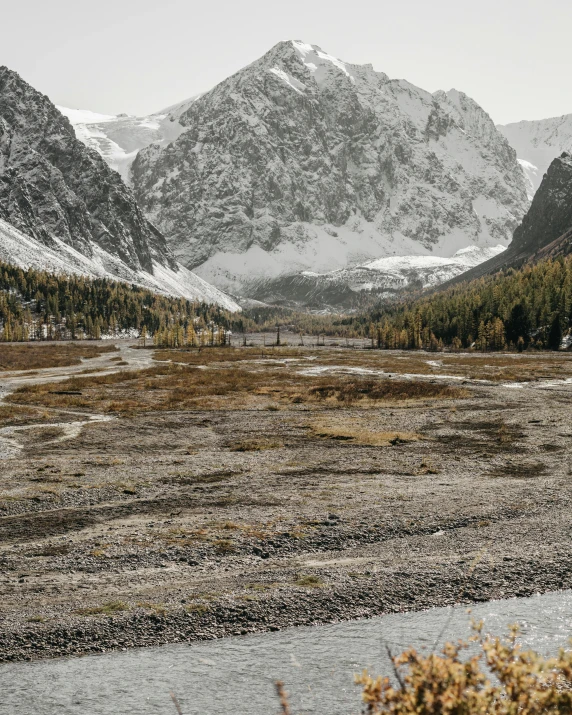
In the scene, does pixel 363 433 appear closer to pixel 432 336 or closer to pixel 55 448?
pixel 55 448

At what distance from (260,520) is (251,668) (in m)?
9.15

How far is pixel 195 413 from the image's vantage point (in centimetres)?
5100

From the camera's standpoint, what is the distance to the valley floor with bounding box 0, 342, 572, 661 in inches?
563

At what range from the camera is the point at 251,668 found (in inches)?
465

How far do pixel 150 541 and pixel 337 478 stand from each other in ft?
36.8

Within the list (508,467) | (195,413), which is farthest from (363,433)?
(195,413)

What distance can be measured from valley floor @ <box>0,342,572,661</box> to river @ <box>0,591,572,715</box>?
593 millimetres

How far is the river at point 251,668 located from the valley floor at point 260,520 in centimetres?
59

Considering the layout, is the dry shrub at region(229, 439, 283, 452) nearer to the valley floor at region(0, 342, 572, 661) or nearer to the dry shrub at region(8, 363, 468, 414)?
the valley floor at region(0, 342, 572, 661)

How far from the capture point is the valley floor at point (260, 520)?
1430 cm

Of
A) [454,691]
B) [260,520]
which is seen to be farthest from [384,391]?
[454,691]

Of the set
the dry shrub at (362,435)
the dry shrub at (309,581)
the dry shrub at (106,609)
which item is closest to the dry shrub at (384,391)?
the dry shrub at (362,435)

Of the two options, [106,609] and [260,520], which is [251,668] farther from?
[260,520]

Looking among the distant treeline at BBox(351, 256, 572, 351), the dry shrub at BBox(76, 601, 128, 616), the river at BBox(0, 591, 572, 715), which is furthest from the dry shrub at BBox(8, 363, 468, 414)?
the distant treeline at BBox(351, 256, 572, 351)
